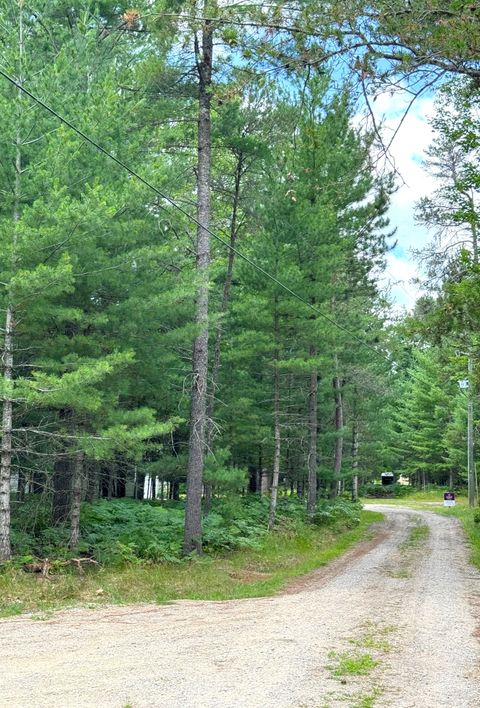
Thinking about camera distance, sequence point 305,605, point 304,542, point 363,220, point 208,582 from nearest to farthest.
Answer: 1. point 305,605
2. point 208,582
3. point 304,542
4. point 363,220

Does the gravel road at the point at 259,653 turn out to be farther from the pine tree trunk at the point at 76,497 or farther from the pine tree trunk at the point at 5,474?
the pine tree trunk at the point at 76,497

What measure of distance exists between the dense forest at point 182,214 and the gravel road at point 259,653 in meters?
3.52

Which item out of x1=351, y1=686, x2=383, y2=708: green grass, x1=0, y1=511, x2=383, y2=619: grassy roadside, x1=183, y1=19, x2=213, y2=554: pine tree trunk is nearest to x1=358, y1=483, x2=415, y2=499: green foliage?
x1=0, y1=511, x2=383, y2=619: grassy roadside

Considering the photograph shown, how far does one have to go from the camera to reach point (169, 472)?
57.6ft

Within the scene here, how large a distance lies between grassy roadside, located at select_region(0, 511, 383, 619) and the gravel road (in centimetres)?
69

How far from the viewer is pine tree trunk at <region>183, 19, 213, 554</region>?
13.1m

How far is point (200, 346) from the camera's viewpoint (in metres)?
13.4

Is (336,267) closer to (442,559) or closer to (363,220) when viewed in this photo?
(363,220)

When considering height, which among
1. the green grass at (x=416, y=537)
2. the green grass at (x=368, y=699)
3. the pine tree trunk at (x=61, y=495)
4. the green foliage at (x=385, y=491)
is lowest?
the green foliage at (x=385, y=491)

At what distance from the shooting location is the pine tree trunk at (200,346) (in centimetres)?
1305

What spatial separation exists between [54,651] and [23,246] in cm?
619

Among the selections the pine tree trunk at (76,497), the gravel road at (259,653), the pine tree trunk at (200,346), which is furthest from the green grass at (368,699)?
the pine tree trunk at (200,346)

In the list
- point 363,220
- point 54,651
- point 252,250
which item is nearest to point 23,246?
point 54,651

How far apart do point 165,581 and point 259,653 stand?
4815 millimetres
